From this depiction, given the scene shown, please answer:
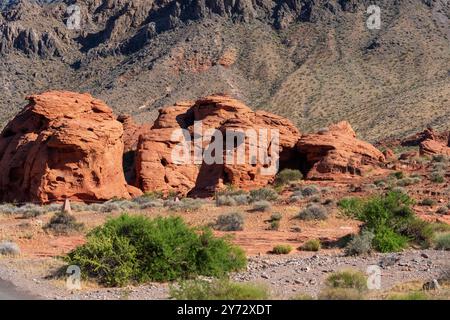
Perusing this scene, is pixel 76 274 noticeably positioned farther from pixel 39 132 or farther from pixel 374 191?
pixel 39 132

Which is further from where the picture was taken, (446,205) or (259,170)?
(259,170)

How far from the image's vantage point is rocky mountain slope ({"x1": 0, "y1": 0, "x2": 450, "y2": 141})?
64938mm

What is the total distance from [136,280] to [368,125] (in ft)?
157

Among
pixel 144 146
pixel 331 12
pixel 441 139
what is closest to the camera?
pixel 144 146

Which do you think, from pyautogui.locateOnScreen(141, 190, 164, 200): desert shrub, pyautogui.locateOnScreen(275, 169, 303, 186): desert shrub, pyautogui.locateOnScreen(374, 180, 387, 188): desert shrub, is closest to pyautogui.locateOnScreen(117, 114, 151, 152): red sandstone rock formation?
pyautogui.locateOnScreen(141, 190, 164, 200): desert shrub

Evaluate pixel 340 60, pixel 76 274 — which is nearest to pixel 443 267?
pixel 76 274

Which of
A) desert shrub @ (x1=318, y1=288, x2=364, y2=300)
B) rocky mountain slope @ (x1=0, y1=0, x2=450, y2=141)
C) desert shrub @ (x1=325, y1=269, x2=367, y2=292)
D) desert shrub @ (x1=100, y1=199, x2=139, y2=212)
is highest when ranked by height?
rocky mountain slope @ (x1=0, y1=0, x2=450, y2=141)

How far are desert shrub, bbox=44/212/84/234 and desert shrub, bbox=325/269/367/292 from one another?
1194cm

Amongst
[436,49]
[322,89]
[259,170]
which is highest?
[436,49]

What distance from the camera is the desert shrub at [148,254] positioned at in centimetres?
1370

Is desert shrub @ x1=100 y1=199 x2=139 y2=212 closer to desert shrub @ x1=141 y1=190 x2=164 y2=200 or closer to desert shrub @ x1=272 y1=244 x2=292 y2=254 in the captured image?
desert shrub @ x1=141 y1=190 x2=164 y2=200

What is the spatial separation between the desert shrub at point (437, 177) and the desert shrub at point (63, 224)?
17288mm

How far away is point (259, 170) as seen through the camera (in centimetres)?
3762
